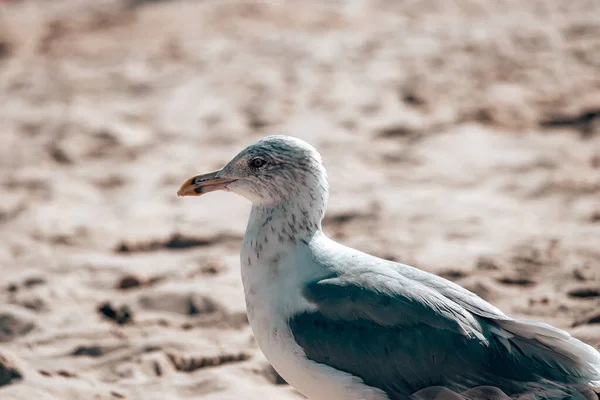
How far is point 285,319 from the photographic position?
324 centimetres

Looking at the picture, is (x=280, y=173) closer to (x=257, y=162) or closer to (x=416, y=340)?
(x=257, y=162)

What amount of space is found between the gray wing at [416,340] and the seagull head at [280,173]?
437 millimetres

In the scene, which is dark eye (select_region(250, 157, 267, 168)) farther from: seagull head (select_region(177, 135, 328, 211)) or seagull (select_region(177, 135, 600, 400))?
seagull (select_region(177, 135, 600, 400))

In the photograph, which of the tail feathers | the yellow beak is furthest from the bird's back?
the yellow beak

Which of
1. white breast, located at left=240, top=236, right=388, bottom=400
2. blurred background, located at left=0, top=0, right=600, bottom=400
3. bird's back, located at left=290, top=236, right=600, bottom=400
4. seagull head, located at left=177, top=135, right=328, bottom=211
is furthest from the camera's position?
blurred background, located at left=0, top=0, right=600, bottom=400

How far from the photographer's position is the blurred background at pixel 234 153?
441 cm

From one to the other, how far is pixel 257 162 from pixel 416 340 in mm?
979

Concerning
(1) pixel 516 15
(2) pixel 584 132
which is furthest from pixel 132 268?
Answer: (1) pixel 516 15

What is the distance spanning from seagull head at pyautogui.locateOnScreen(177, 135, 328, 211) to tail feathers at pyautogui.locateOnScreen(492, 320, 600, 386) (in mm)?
902

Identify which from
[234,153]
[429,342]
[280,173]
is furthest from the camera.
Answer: [234,153]

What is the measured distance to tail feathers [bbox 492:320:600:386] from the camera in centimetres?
305

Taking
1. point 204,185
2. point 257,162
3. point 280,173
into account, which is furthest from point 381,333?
point 204,185

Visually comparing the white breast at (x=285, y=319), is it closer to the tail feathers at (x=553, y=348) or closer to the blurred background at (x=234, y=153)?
the tail feathers at (x=553, y=348)

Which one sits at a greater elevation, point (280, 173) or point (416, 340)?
point (280, 173)
